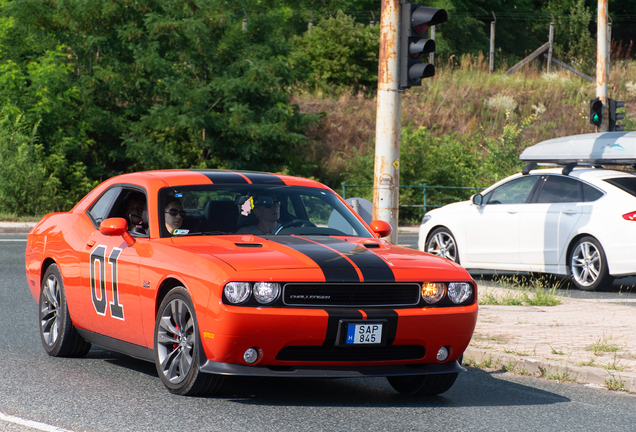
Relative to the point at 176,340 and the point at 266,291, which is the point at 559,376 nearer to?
the point at 266,291

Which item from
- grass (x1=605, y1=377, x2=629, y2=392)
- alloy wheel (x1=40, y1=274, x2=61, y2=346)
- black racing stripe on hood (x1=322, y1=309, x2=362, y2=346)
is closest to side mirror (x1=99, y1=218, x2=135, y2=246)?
alloy wheel (x1=40, y1=274, x2=61, y2=346)

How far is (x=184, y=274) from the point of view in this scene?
590cm

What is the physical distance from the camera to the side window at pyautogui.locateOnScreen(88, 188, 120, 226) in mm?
7629

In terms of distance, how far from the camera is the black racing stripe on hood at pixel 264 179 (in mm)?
7234

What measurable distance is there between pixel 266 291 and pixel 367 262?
0.70 metres

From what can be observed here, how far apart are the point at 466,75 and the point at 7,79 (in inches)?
800

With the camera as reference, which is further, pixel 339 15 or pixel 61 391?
pixel 339 15

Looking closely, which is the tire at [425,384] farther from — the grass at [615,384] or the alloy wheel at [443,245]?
the alloy wheel at [443,245]

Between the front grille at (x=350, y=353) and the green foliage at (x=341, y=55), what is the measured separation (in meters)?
Answer: 34.4

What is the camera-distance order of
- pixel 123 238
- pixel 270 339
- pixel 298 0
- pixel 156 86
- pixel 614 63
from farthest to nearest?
pixel 298 0 < pixel 614 63 < pixel 156 86 < pixel 123 238 < pixel 270 339

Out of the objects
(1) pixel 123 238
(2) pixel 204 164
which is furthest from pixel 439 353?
(2) pixel 204 164

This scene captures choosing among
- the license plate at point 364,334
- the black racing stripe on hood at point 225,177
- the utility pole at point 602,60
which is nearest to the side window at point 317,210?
the black racing stripe on hood at point 225,177

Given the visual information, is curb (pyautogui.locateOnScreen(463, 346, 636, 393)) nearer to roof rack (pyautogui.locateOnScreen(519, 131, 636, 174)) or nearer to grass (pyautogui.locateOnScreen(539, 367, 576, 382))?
grass (pyautogui.locateOnScreen(539, 367, 576, 382))

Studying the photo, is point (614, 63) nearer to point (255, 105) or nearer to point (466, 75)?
point (466, 75)
